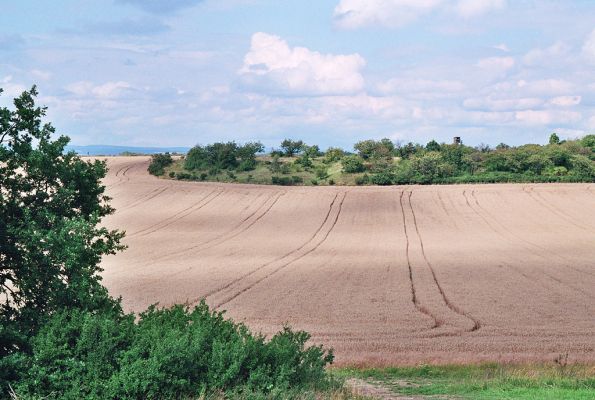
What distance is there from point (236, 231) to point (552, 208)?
29.9 meters

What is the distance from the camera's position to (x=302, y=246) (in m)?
58.6

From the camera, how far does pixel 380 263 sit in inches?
1922

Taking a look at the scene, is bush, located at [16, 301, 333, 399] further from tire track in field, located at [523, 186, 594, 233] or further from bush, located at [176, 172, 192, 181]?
bush, located at [176, 172, 192, 181]

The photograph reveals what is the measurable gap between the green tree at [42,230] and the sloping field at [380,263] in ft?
32.1

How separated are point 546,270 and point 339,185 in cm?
4693

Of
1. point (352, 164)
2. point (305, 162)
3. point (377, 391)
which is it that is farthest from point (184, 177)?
point (377, 391)

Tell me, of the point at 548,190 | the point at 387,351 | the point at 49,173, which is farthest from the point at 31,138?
the point at 548,190

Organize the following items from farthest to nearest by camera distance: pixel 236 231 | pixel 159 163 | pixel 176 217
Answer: pixel 159 163
pixel 176 217
pixel 236 231

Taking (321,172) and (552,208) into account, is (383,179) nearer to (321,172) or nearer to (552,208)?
(321,172)

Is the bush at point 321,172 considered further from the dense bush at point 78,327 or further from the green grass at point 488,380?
the dense bush at point 78,327

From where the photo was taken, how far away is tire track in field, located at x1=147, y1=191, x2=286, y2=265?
56.3 m

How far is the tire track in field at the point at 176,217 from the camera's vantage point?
6638 cm

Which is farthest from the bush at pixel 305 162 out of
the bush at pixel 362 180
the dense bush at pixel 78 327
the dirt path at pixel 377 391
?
the dense bush at pixel 78 327

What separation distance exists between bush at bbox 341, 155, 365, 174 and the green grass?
238ft
